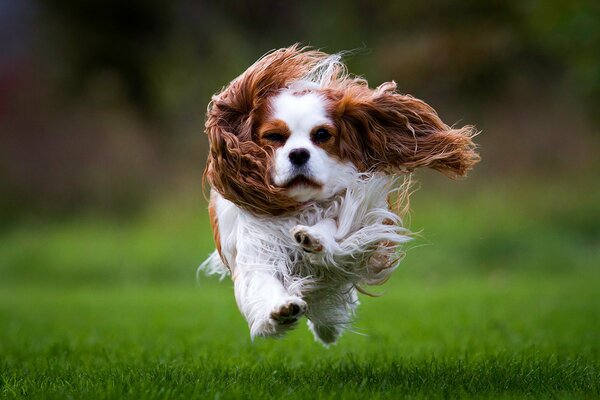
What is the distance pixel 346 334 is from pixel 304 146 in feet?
13.8

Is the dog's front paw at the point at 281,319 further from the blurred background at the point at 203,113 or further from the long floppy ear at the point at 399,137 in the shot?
the blurred background at the point at 203,113

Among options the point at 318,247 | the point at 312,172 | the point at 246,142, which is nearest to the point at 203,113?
the point at 246,142

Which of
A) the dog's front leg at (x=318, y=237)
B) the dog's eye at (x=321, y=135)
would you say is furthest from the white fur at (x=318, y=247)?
the dog's eye at (x=321, y=135)

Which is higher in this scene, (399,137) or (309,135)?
(399,137)

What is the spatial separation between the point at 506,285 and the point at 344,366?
7805 millimetres

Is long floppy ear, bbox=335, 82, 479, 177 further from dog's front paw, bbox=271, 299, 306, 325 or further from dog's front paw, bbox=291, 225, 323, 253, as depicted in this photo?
dog's front paw, bbox=271, 299, 306, 325

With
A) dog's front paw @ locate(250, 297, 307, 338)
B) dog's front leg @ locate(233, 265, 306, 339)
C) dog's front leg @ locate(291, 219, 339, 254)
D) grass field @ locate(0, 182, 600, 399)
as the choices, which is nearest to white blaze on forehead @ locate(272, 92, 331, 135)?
dog's front leg @ locate(291, 219, 339, 254)

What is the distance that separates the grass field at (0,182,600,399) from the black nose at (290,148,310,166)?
1.20m

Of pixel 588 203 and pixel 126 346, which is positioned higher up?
pixel 588 203

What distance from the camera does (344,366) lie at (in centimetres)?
579

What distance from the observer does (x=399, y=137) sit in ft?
17.3

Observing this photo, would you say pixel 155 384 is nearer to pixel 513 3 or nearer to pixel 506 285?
pixel 506 285

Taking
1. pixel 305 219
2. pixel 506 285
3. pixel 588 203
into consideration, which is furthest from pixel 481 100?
pixel 305 219

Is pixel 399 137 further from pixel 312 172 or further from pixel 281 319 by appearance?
pixel 281 319
